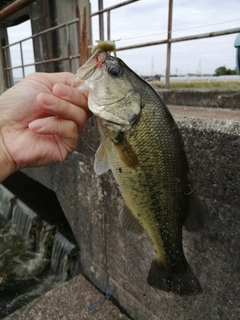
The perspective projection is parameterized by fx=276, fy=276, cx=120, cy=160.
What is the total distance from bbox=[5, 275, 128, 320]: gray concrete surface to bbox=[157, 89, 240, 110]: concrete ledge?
8.97 feet

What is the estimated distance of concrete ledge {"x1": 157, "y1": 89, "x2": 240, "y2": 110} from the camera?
3578 mm

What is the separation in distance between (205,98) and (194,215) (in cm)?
285

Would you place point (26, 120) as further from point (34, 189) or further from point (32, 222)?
point (34, 189)

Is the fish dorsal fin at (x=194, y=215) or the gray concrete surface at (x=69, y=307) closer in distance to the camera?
the fish dorsal fin at (x=194, y=215)

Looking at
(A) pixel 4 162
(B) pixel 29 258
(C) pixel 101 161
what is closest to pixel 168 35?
(C) pixel 101 161

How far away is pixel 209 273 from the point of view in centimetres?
204

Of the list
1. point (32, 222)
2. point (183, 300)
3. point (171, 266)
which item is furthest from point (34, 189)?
point (171, 266)

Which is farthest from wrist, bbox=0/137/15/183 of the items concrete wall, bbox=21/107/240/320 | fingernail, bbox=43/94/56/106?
concrete wall, bbox=21/107/240/320

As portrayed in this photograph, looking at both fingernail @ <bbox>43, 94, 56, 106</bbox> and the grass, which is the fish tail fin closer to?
fingernail @ <bbox>43, 94, 56, 106</bbox>

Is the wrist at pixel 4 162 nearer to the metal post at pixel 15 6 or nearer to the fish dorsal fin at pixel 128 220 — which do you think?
the fish dorsal fin at pixel 128 220

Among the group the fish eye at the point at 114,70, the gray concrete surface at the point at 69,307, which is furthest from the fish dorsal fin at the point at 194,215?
the gray concrete surface at the point at 69,307

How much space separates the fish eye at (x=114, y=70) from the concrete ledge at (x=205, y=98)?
2.38 m

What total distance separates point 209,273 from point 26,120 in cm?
169

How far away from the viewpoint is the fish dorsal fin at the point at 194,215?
1519 mm
